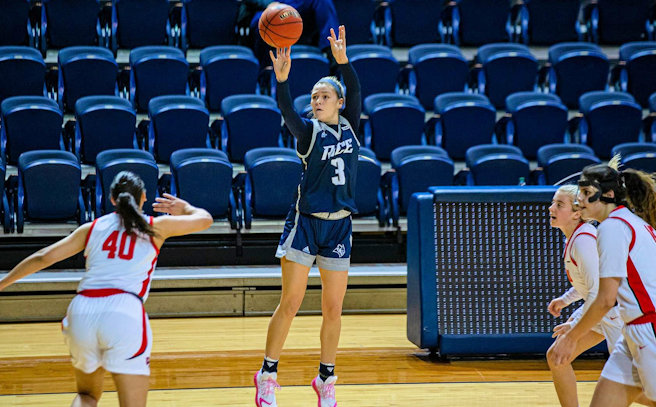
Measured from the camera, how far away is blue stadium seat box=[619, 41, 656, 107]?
8.48 metres

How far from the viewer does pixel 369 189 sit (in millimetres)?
6805

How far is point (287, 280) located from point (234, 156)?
326cm

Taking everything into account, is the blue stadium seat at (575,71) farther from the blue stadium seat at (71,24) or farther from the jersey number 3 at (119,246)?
the jersey number 3 at (119,246)

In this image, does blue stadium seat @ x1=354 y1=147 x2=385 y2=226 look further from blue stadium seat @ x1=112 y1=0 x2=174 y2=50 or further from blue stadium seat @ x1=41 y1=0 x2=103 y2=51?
blue stadium seat @ x1=41 y1=0 x2=103 y2=51

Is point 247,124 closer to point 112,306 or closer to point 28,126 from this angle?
point 28,126

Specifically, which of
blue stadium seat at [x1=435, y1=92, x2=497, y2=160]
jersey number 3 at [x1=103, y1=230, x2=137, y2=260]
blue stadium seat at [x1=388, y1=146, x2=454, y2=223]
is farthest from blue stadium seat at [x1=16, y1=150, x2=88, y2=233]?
jersey number 3 at [x1=103, y1=230, x2=137, y2=260]

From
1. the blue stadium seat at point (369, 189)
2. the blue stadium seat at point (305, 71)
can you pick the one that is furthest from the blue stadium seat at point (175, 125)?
the blue stadium seat at point (369, 189)

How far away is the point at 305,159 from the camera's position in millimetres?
4215

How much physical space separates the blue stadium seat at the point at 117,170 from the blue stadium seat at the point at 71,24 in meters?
2.01

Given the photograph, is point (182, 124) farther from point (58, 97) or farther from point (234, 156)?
point (58, 97)

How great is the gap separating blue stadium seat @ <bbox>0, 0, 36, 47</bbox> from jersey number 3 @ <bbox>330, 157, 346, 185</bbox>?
4856 mm

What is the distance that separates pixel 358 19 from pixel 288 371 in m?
4.69

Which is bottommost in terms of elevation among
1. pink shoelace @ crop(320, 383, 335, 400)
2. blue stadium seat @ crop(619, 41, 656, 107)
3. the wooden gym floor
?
the wooden gym floor

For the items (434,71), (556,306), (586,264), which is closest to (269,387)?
(556,306)
